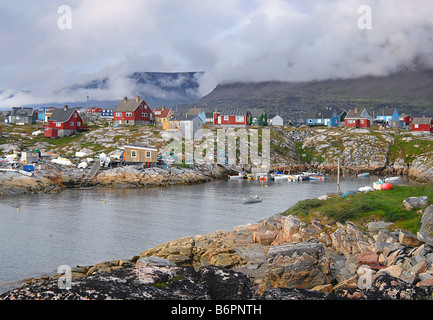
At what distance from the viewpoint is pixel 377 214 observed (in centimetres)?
3048

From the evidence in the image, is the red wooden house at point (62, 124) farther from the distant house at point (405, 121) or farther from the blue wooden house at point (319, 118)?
the distant house at point (405, 121)

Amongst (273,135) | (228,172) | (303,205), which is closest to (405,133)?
(273,135)

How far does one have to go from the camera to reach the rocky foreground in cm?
1450

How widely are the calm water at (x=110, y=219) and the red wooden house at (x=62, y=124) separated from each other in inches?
1695

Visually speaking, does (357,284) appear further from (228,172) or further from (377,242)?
→ (228,172)

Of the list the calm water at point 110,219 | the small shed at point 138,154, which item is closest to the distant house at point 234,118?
the small shed at point 138,154

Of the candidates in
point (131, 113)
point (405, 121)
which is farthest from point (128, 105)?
point (405, 121)

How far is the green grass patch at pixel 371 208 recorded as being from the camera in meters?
29.2

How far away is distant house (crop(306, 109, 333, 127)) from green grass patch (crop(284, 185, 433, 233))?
10090cm

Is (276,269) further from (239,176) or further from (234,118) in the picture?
(234,118)

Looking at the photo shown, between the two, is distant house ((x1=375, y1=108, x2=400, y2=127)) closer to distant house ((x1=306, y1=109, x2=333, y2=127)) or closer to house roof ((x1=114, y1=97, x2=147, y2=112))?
distant house ((x1=306, y1=109, x2=333, y2=127))

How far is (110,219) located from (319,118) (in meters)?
106

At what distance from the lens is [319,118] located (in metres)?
137

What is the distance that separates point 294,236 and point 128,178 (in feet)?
164
